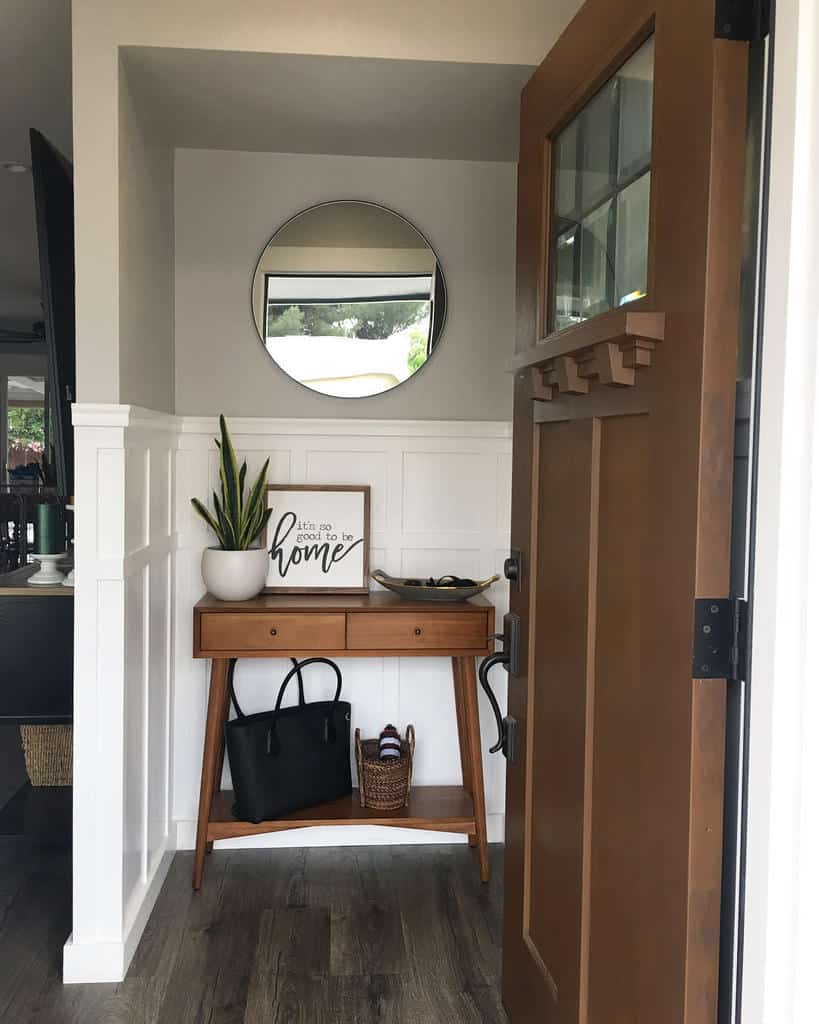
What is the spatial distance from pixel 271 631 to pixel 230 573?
217mm

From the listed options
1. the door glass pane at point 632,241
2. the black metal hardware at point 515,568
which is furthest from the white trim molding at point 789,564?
the black metal hardware at point 515,568

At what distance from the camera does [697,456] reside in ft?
3.90

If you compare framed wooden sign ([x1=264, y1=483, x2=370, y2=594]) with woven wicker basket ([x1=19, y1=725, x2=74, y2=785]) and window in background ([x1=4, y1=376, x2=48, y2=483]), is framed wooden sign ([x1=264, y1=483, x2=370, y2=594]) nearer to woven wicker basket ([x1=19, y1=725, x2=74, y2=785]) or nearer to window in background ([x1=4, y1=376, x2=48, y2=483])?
woven wicker basket ([x1=19, y1=725, x2=74, y2=785])

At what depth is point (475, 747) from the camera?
9.79ft

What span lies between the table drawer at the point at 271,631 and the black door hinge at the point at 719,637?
177 centimetres

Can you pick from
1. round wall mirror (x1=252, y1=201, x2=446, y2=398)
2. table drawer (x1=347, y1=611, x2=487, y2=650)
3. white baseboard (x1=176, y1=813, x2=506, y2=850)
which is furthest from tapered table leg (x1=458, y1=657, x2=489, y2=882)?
round wall mirror (x1=252, y1=201, x2=446, y2=398)

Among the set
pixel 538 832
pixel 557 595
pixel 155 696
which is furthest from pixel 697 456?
pixel 155 696

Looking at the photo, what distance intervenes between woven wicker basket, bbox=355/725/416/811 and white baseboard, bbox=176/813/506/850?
0.61ft

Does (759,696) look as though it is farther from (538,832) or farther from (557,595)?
(538,832)

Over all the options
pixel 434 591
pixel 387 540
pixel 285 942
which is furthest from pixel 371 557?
pixel 285 942

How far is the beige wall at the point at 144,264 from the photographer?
2379 mm

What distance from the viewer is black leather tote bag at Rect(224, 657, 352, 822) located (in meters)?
2.88

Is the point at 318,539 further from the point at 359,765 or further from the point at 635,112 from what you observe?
the point at 635,112

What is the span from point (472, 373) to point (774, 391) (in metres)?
2.14
